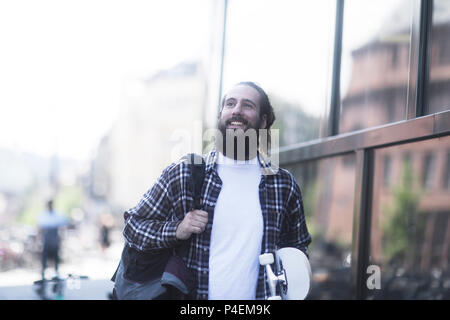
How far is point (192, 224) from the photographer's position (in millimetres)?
2158

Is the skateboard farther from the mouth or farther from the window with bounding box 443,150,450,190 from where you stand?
the window with bounding box 443,150,450,190

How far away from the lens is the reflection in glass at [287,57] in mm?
5168

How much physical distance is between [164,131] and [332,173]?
21.9 meters

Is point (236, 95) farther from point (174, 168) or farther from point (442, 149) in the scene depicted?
point (442, 149)

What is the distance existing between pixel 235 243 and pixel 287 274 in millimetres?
253

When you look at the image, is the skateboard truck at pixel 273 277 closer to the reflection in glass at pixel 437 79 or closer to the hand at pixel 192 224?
the hand at pixel 192 224

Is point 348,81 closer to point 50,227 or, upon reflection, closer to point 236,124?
point 236,124

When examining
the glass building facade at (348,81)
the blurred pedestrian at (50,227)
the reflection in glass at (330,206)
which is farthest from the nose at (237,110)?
the reflection in glass at (330,206)

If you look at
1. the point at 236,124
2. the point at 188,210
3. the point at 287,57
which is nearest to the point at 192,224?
the point at 188,210

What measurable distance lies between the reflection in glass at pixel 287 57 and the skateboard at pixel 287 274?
2.69 m

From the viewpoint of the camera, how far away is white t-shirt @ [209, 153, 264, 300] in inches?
88.4

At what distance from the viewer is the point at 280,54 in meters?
5.90

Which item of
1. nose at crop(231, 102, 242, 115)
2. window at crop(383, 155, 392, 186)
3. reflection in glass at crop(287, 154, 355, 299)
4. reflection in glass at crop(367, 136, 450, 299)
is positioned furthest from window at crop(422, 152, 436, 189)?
nose at crop(231, 102, 242, 115)
